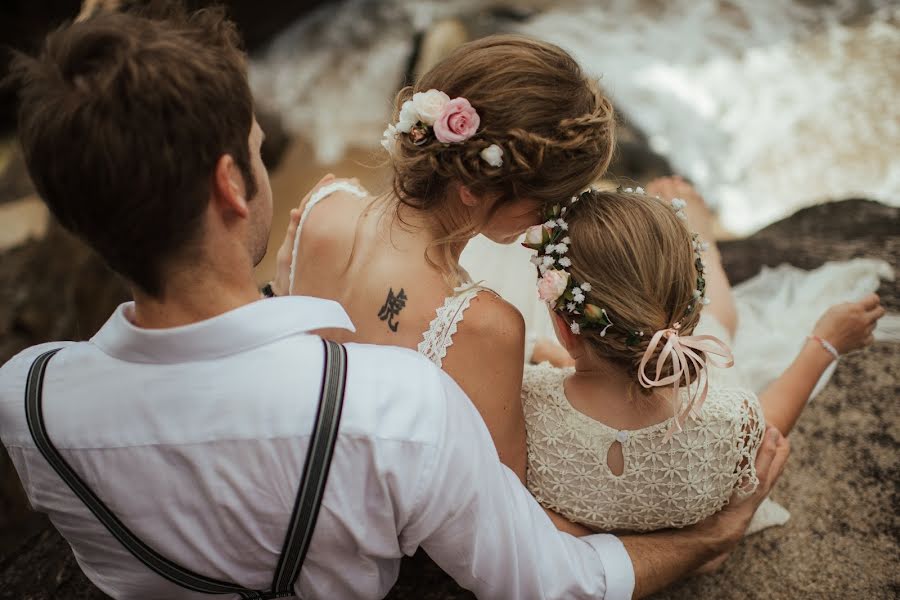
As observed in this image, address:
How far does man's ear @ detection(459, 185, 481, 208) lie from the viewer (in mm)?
1673

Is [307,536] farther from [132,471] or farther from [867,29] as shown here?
[867,29]

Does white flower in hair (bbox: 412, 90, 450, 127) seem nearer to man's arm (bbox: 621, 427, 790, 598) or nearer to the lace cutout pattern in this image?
the lace cutout pattern

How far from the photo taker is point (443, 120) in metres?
→ 1.57

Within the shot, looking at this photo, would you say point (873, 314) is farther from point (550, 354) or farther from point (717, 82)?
point (717, 82)

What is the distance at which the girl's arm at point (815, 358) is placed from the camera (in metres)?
2.11

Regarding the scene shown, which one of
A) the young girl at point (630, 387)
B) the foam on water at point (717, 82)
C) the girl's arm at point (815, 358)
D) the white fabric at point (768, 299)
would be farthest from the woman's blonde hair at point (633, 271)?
the foam on water at point (717, 82)

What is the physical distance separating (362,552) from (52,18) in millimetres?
4976

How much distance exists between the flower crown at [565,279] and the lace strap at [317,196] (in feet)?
1.86

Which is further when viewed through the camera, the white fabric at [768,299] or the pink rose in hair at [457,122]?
the white fabric at [768,299]

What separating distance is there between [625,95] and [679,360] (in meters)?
Answer: 5.13

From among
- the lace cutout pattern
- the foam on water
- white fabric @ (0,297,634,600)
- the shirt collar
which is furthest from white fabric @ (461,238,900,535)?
the foam on water

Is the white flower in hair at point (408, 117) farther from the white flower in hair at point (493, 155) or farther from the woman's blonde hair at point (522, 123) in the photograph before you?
the white flower in hair at point (493, 155)

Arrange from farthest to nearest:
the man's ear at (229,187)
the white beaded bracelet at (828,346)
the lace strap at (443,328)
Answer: the white beaded bracelet at (828,346) → the lace strap at (443,328) → the man's ear at (229,187)

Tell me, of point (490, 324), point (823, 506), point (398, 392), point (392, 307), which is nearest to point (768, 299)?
point (823, 506)
